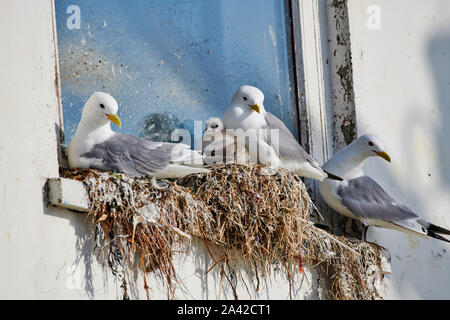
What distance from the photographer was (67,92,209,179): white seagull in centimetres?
398

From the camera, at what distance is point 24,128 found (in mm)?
3451

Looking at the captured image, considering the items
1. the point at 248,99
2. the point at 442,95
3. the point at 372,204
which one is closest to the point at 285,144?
the point at 248,99

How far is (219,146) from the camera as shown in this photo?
464 cm

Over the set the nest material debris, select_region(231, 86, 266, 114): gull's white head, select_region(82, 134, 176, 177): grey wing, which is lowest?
the nest material debris

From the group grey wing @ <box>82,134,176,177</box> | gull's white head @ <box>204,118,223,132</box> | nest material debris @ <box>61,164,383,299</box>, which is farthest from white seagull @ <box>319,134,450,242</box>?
grey wing @ <box>82,134,176,177</box>

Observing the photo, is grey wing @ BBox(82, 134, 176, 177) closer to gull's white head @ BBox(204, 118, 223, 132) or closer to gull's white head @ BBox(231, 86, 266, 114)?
gull's white head @ BBox(204, 118, 223, 132)

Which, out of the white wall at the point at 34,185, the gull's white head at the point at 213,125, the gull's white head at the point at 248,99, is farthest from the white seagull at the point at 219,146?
the white wall at the point at 34,185

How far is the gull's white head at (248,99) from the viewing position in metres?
4.77

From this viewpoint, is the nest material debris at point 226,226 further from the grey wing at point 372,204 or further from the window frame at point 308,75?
the window frame at point 308,75

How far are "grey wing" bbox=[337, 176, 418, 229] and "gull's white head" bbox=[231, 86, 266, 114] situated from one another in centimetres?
76

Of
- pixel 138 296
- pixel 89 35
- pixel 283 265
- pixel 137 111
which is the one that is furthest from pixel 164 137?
pixel 138 296

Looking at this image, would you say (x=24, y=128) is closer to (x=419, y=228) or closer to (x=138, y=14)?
(x=138, y=14)

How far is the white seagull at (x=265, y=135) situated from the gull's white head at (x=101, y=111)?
0.91 m

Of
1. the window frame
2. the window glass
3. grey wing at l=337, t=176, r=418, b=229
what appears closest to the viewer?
the window glass
